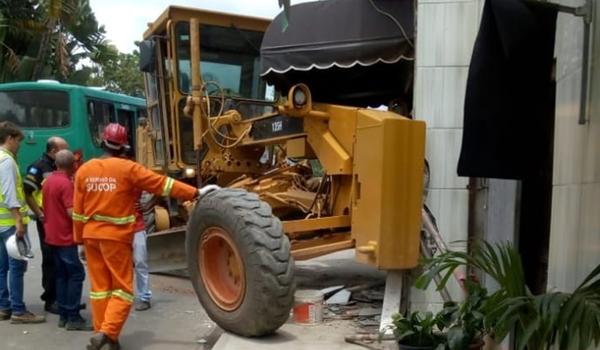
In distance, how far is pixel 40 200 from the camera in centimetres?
662

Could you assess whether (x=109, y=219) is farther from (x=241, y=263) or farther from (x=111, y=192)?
(x=241, y=263)

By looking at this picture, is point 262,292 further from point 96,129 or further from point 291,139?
point 96,129

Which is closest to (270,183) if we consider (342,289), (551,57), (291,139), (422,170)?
(291,139)

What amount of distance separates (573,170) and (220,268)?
3386 mm

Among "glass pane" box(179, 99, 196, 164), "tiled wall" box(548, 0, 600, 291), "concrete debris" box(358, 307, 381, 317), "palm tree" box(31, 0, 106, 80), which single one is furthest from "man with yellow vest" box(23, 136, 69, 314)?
"palm tree" box(31, 0, 106, 80)

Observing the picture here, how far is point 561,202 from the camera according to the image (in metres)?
3.34

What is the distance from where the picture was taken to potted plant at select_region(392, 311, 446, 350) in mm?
4180

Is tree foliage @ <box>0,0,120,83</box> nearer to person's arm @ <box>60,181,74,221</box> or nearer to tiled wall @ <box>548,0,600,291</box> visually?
person's arm @ <box>60,181,74,221</box>

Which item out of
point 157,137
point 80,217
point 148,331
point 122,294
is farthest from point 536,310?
point 157,137

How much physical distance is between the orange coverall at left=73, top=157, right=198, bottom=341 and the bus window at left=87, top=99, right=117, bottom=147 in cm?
1051

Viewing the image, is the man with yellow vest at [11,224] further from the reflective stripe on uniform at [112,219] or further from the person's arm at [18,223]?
the reflective stripe on uniform at [112,219]

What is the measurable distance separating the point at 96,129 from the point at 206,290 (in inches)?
→ 436

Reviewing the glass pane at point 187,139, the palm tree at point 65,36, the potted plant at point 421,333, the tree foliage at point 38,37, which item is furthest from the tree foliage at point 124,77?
the potted plant at point 421,333

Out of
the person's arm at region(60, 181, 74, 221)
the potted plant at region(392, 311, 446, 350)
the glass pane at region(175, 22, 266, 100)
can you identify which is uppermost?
the glass pane at region(175, 22, 266, 100)
